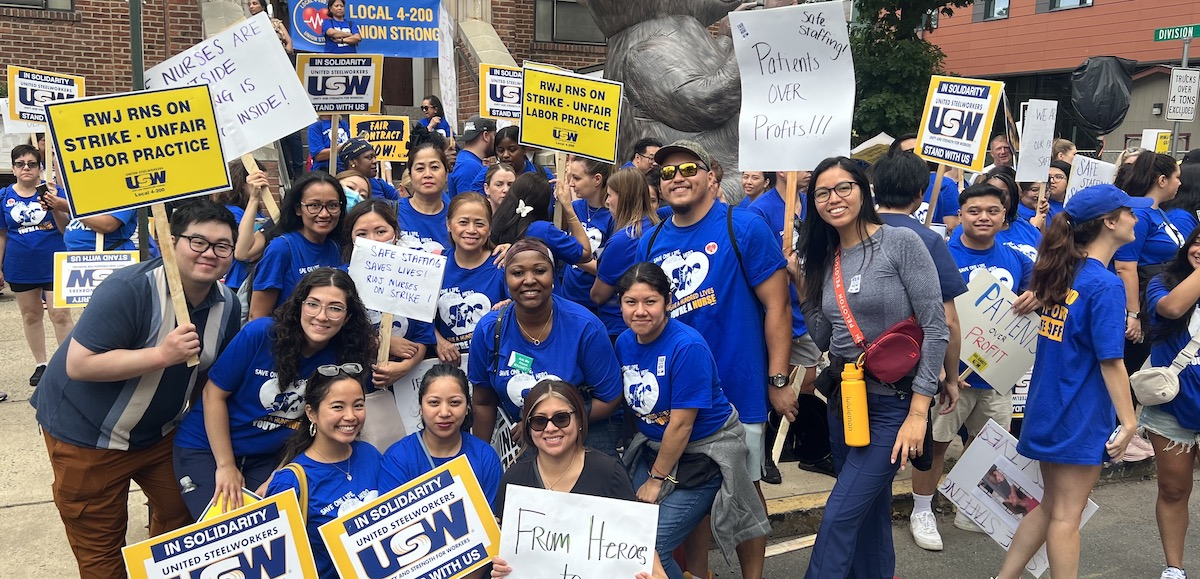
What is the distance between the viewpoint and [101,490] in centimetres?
355

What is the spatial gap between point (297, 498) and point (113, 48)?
12.4 metres

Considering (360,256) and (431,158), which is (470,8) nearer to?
(431,158)

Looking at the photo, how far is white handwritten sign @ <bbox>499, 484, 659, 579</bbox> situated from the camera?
315cm

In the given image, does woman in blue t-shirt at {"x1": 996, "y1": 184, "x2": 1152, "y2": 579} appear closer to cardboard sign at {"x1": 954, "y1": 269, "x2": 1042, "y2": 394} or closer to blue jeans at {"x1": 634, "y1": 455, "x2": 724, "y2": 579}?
cardboard sign at {"x1": 954, "y1": 269, "x2": 1042, "y2": 394}

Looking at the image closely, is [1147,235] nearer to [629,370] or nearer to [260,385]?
[629,370]

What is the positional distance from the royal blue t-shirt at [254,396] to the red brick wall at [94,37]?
11.2 meters

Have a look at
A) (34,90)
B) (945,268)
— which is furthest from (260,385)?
(34,90)

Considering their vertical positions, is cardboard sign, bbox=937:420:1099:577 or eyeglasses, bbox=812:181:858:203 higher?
eyeglasses, bbox=812:181:858:203

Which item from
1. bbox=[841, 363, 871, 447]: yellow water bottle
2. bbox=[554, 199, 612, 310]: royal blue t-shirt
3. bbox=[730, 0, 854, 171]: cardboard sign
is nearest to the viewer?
bbox=[841, 363, 871, 447]: yellow water bottle

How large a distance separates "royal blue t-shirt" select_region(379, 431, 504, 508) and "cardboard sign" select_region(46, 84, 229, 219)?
3.96 feet

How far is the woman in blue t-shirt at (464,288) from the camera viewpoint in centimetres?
427

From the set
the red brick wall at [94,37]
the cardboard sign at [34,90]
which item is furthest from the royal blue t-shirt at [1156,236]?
the red brick wall at [94,37]

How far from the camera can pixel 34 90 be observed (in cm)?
754

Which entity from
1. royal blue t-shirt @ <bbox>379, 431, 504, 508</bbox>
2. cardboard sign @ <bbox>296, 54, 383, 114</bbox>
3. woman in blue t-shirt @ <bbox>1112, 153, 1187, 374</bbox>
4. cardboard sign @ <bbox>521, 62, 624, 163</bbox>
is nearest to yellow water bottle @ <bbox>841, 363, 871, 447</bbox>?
royal blue t-shirt @ <bbox>379, 431, 504, 508</bbox>
